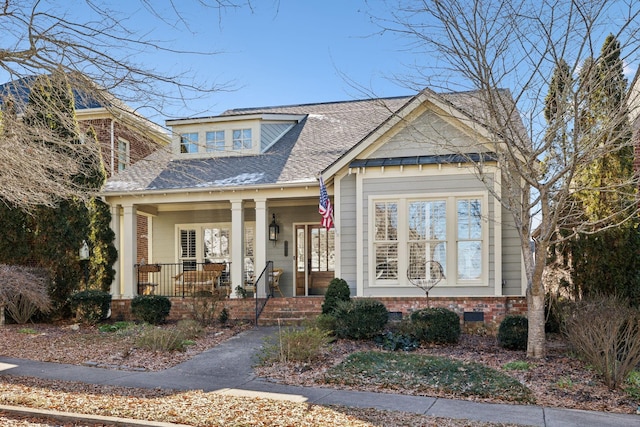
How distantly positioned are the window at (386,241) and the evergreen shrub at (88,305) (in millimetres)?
6872

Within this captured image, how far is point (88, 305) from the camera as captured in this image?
13992 millimetres

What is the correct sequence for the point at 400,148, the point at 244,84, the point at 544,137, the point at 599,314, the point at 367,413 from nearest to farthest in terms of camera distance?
the point at 367,413, the point at 244,84, the point at 599,314, the point at 544,137, the point at 400,148

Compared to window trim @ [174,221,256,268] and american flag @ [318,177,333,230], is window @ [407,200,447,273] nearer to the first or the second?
american flag @ [318,177,333,230]

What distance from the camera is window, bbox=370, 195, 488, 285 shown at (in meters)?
13.0

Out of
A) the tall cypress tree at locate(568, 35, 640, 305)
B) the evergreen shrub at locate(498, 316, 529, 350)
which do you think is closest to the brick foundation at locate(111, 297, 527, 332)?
the tall cypress tree at locate(568, 35, 640, 305)

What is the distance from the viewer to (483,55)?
8922mm

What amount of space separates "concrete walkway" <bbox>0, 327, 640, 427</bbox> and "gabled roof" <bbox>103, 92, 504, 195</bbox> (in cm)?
545

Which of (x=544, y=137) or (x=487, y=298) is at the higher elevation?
(x=544, y=137)

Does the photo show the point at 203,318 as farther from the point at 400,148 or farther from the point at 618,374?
the point at 618,374

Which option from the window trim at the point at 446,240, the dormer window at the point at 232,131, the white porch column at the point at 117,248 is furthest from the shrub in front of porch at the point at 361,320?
the white porch column at the point at 117,248

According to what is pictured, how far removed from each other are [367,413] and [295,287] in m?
10.8

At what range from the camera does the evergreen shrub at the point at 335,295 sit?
41.6ft

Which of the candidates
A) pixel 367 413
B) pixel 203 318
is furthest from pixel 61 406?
pixel 203 318

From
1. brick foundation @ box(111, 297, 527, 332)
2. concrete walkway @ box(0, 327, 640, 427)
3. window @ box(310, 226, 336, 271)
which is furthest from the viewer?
window @ box(310, 226, 336, 271)
